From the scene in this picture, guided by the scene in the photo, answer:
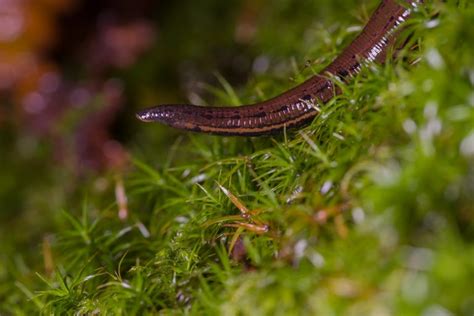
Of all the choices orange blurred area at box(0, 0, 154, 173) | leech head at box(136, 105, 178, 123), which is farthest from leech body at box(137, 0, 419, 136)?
orange blurred area at box(0, 0, 154, 173)

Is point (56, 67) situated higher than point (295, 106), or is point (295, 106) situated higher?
point (295, 106)

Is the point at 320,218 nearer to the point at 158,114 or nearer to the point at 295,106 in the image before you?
the point at 295,106

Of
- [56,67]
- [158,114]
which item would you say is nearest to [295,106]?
[158,114]

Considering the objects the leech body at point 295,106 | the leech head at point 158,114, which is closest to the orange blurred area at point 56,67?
the leech head at point 158,114

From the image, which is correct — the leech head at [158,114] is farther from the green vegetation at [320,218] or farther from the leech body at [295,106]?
the green vegetation at [320,218]

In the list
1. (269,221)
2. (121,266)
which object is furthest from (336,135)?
(121,266)

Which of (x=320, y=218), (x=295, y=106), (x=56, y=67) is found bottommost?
(x=56, y=67)
